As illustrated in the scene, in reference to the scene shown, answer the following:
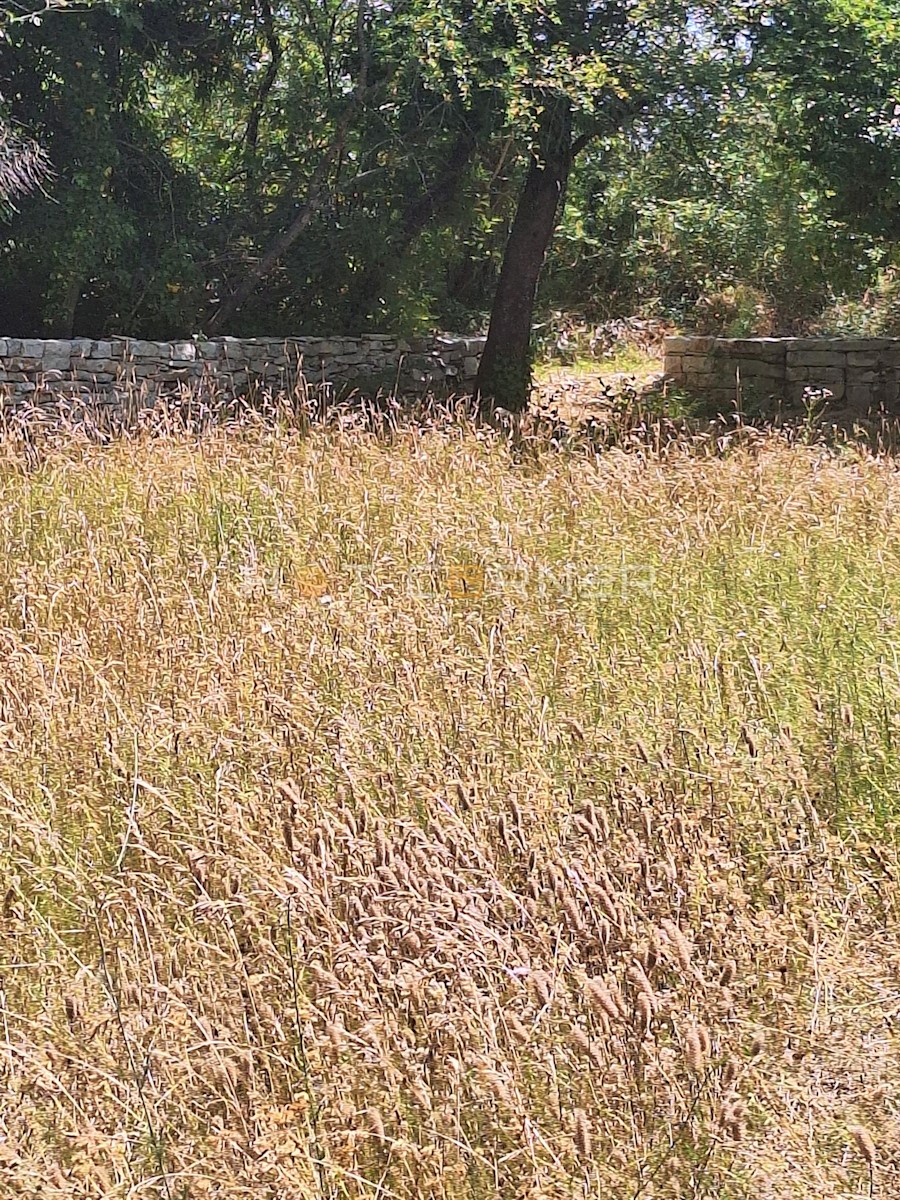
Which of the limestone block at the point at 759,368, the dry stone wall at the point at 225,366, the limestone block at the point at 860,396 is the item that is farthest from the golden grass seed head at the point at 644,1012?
the limestone block at the point at 759,368

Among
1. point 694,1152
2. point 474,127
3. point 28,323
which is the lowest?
point 694,1152

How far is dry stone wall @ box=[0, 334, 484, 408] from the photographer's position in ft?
34.0

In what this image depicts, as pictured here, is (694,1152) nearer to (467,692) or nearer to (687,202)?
(467,692)

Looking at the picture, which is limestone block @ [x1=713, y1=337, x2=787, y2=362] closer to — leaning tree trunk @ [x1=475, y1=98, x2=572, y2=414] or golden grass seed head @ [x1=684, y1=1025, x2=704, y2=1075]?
leaning tree trunk @ [x1=475, y1=98, x2=572, y2=414]

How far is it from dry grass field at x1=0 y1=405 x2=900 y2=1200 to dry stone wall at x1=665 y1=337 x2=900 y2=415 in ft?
28.6

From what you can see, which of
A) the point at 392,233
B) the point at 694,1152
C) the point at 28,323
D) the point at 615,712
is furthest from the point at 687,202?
the point at 694,1152

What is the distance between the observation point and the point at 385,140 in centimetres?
1191

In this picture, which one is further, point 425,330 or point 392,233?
point 425,330

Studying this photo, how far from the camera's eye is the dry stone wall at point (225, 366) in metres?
10.4

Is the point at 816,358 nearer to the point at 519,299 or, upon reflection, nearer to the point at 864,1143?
the point at 519,299

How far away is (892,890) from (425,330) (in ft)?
39.5

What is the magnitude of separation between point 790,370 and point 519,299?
3180mm

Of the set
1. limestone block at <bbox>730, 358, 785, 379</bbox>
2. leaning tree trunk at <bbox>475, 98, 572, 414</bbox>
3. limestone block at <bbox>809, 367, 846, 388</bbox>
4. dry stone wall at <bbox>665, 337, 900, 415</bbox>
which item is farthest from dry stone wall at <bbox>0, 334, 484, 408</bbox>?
limestone block at <bbox>809, 367, 846, 388</bbox>

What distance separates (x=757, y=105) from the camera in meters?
11.1
